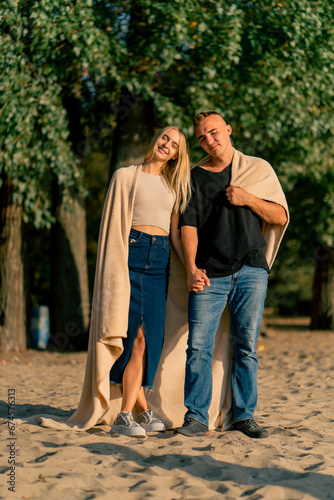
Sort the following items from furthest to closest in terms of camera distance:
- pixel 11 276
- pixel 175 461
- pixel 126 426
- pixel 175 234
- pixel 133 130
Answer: pixel 11 276, pixel 133 130, pixel 175 234, pixel 126 426, pixel 175 461

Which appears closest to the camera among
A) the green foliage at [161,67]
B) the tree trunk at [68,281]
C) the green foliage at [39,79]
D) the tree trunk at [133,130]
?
the green foliage at [39,79]

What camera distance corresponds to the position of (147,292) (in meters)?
4.01

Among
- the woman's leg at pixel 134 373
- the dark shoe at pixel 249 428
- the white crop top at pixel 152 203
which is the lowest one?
the dark shoe at pixel 249 428

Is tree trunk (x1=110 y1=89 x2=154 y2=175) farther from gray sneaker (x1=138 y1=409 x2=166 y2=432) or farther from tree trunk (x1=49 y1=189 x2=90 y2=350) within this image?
gray sneaker (x1=138 y1=409 x2=166 y2=432)

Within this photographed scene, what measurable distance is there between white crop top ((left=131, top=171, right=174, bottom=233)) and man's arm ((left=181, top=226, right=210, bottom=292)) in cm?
14

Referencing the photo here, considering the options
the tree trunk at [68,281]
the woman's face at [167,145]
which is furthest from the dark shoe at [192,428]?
the tree trunk at [68,281]

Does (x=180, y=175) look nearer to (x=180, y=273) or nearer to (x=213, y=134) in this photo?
(x=213, y=134)

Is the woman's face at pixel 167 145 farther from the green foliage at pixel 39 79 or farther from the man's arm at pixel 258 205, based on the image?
the green foliage at pixel 39 79

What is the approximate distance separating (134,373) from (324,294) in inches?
397

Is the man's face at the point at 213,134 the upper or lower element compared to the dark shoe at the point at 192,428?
upper

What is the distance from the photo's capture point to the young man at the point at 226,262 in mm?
3979

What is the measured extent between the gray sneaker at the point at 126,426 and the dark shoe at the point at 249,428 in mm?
681

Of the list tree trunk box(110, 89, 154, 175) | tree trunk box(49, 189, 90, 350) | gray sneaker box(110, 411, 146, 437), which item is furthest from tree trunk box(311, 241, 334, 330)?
gray sneaker box(110, 411, 146, 437)

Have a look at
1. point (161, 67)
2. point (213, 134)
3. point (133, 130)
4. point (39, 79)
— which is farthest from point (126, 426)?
point (133, 130)
